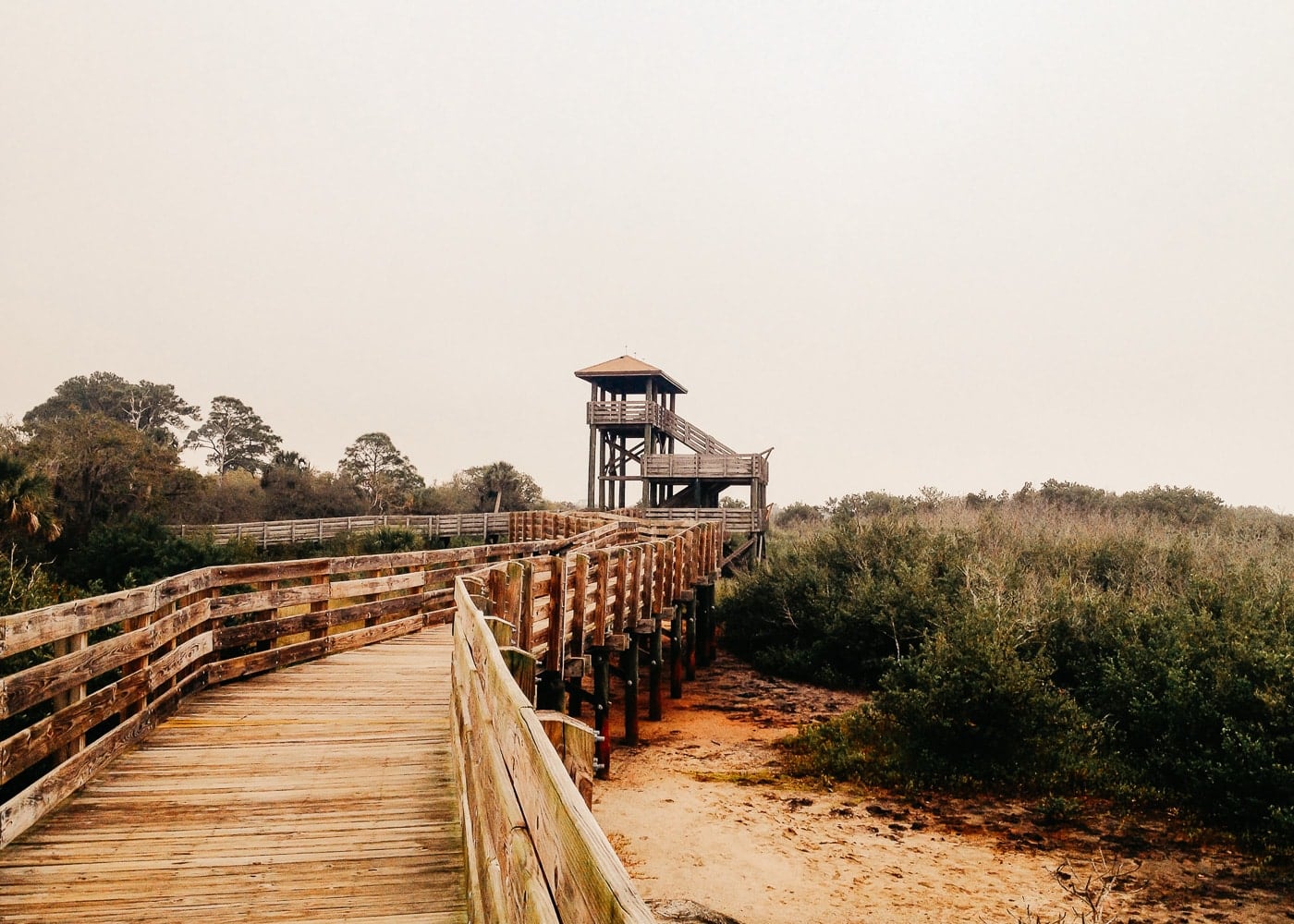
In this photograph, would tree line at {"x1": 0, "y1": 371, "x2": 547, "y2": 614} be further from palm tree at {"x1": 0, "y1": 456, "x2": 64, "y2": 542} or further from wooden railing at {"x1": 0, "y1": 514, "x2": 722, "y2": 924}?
wooden railing at {"x1": 0, "y1": 514, "x2": 722, "y2": 924}

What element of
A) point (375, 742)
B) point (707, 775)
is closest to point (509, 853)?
point (375, 742)

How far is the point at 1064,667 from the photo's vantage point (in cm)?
1421

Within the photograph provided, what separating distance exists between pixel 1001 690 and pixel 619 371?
29.1 m

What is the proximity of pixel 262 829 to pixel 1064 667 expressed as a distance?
45.6ft

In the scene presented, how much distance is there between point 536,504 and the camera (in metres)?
57.2

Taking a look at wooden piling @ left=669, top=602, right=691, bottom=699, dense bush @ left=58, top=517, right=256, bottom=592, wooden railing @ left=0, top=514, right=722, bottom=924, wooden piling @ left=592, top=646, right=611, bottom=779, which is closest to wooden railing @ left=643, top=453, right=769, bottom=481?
dense bush @ left=58, top=517, right=256, bottom=592

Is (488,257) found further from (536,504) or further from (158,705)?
(158,705)

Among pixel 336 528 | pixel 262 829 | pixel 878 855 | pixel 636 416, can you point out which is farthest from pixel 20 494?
pixel 878 855

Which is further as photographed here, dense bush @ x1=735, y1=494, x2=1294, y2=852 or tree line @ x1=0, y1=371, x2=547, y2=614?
tree line @ x1=0, y1=371, x2=547, y2=614

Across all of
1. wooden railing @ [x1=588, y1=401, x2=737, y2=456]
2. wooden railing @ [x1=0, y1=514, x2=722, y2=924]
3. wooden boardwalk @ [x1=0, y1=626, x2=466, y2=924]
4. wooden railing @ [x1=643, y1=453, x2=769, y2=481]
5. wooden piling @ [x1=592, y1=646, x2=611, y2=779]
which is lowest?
wooden piling @ [x1=592, y1=646, x2=611, y2=779]

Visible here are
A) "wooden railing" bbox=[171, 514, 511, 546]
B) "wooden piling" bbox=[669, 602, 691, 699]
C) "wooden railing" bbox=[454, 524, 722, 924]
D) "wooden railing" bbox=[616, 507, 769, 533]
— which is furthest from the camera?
"wooden railing" bbox=[171, 514, 511, 546]

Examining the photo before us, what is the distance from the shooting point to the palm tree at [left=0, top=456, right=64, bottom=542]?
22.4m

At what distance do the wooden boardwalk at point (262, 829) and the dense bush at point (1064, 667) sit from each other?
25.2 feet

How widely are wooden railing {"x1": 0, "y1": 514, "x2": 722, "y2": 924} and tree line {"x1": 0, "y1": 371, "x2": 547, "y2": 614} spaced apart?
187 inches
